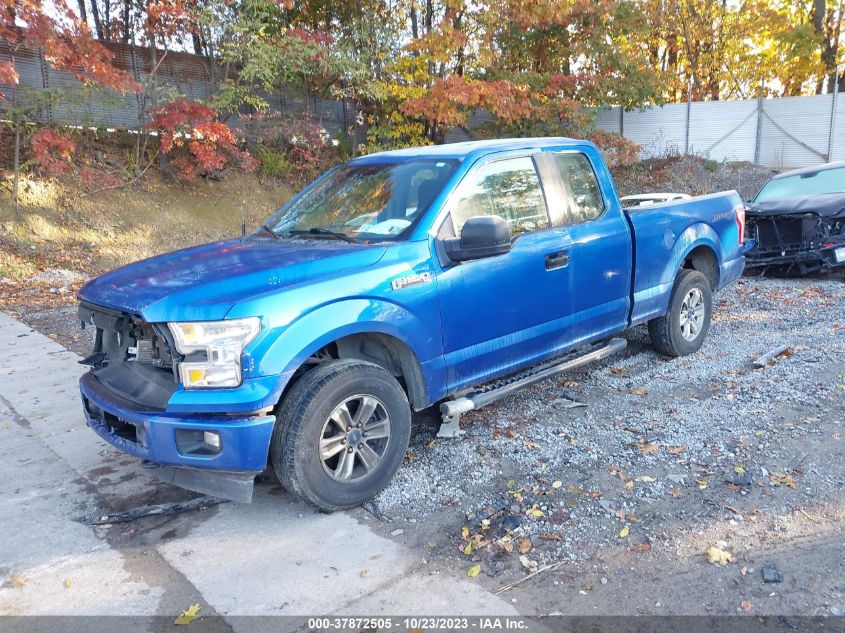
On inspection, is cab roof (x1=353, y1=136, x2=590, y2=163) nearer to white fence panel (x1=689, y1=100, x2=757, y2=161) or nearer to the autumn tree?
the autumn tree

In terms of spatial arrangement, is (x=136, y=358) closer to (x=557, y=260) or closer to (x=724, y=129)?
(x=557, y=260)

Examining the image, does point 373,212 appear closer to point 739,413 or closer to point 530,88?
point 739,413

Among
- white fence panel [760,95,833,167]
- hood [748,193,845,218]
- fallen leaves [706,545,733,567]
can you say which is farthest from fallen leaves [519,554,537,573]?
white fence panel [760,95,833,167]

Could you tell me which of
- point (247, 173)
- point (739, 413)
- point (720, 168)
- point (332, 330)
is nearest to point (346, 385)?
point (332, 330)

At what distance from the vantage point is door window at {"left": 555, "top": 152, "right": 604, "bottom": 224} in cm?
502

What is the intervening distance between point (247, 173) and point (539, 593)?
47.5ft

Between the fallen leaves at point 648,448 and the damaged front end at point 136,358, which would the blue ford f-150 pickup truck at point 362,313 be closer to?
the damaged front end at point 136,358

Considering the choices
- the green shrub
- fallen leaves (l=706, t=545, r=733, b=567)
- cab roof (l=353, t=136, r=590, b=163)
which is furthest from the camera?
the green shrub

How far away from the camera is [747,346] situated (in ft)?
21.3

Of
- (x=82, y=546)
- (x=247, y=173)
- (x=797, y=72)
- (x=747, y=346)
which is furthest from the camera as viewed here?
(x=797, y=72)

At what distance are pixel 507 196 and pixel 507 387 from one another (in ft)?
4.14

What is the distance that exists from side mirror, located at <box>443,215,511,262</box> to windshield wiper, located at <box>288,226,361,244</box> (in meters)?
0.64

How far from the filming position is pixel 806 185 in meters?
10.1

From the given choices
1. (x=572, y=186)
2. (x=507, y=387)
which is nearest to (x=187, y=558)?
(x=507, y=387)
